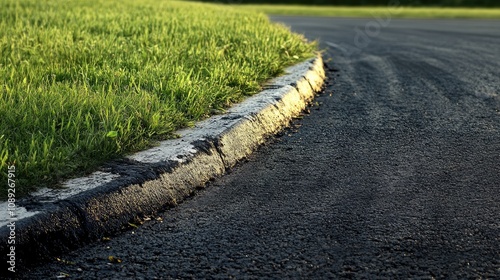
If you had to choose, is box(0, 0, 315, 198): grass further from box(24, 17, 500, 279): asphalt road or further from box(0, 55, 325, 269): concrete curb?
box(24, 17, 500, 279): asphalt road

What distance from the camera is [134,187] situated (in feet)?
11.9

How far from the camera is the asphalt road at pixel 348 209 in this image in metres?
2.95

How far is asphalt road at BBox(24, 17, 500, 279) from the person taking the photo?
2.95m

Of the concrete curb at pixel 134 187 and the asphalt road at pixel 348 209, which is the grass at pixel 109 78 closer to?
the concrete curb at pixel 134 187

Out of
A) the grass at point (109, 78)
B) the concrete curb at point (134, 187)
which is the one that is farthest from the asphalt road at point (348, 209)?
the grass at point (109, 78)

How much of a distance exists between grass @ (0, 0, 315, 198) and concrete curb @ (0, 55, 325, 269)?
0.48ft

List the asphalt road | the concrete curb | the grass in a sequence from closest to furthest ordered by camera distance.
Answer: the asphalt road < the concrete curb < the grass

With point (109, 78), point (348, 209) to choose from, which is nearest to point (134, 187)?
point (348, 209)

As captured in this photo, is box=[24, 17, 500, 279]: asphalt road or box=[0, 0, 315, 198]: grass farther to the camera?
box=[0, 0, 315, 198]: grass

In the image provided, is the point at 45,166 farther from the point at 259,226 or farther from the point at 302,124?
the point at 302,124

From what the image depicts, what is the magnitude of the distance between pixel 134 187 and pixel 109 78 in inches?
85.6

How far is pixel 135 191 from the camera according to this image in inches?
143

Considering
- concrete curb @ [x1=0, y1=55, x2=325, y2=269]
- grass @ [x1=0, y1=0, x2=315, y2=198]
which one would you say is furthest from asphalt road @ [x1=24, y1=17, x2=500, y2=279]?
grass @ [x1=0, y1=0, x2=315, y2=198]

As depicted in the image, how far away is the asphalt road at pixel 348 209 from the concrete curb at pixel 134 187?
0.11m
